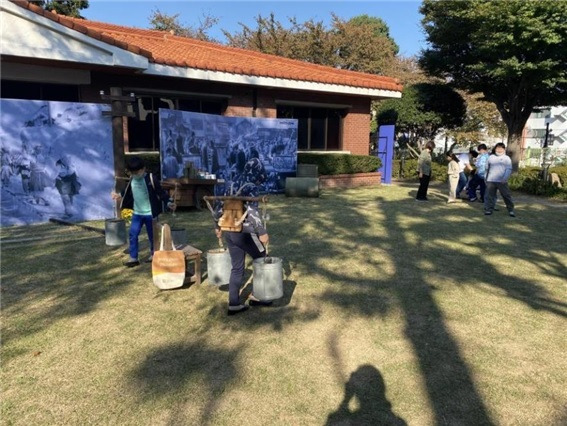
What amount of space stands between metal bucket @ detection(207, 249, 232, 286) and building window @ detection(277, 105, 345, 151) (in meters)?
12.2

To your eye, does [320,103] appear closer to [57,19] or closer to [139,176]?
[57,19]

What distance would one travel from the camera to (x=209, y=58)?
14.3 metres

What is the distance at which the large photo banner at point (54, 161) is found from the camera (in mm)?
8727

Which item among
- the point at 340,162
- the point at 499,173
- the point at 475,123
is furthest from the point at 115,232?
the point at 475,123

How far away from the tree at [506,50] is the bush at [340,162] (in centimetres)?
623

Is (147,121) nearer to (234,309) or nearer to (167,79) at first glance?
(167,79)

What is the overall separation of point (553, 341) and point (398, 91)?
15.8 meters

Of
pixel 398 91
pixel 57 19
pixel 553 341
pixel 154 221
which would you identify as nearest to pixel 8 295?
pixel 154 221

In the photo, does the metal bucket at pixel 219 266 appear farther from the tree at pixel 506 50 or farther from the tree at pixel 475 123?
the tree at pixel 475 123

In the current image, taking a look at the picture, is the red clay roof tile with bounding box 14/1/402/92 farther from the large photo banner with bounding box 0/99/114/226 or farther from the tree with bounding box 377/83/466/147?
the tree with bounding box 377/83/466/147

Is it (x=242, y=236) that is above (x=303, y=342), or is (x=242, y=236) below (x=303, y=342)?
above

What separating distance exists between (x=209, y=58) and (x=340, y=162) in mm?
6077

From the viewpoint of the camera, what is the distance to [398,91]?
1808 cm

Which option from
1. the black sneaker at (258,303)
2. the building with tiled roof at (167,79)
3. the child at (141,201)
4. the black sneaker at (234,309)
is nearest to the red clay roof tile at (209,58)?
the building with tiled roof at (167,79)
